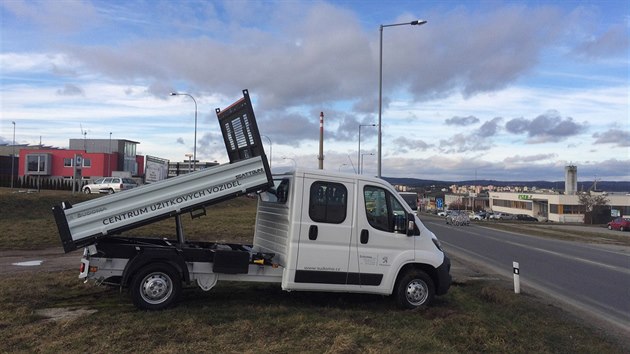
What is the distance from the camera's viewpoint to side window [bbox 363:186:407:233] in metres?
7.61

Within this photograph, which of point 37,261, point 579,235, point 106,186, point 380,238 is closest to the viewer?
point 380,238

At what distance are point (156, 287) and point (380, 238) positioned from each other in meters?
3.30

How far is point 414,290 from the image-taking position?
7.74m

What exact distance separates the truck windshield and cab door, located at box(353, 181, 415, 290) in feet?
3.68

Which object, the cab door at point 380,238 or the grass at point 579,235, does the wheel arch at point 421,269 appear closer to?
the cab door at point 380,238

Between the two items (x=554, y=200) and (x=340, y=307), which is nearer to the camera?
(x=340, y=307)

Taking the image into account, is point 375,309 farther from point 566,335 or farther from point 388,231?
point 566,335

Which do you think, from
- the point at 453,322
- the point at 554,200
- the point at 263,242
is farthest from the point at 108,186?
the point at 554,200

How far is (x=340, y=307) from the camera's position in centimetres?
779

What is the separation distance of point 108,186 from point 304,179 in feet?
130

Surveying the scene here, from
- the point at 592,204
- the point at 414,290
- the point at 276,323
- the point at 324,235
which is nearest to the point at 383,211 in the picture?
the point at 324,235

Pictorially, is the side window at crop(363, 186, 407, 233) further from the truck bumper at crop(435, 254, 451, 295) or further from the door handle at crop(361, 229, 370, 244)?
the truck bumper at crop(435, 254, 451, 295)

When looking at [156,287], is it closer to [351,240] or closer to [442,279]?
[351,240]

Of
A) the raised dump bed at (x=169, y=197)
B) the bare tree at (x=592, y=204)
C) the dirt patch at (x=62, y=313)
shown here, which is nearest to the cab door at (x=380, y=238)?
the raised dump bed at (x=169, y=197)
